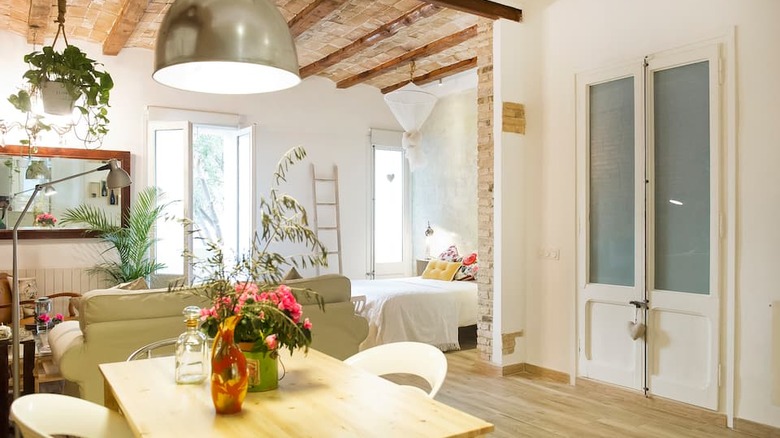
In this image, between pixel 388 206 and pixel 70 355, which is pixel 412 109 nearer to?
pixel 388 206

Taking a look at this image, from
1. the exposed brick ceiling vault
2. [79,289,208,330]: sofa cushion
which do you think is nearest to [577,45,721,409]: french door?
the exposed brick ceiling vault

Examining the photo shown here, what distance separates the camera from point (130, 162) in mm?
6965

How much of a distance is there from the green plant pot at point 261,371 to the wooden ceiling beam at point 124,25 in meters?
4.55

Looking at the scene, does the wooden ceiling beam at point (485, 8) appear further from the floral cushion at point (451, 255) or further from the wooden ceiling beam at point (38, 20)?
the wooden ceiling beam at point (38, 20)

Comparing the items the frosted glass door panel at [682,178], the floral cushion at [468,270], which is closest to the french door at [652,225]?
the frosted glass door panel at [682,178]

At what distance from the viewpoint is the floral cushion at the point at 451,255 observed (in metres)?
7.59

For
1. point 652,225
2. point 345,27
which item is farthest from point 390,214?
point 652,225

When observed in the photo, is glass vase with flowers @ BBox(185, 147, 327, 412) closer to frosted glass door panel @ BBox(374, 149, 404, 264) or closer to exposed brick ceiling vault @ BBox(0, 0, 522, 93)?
exposed brick ceiling vault @ BBox(0, 0, 522, 93)

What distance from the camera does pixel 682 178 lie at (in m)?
4.16

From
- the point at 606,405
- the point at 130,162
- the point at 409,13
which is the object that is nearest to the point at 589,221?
the point at 606,405

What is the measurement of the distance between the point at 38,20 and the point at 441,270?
5.03 metres

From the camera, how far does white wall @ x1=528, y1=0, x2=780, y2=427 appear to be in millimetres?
3678

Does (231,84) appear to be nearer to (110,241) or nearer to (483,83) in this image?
(483,83)

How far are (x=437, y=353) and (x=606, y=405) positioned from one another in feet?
8.28
